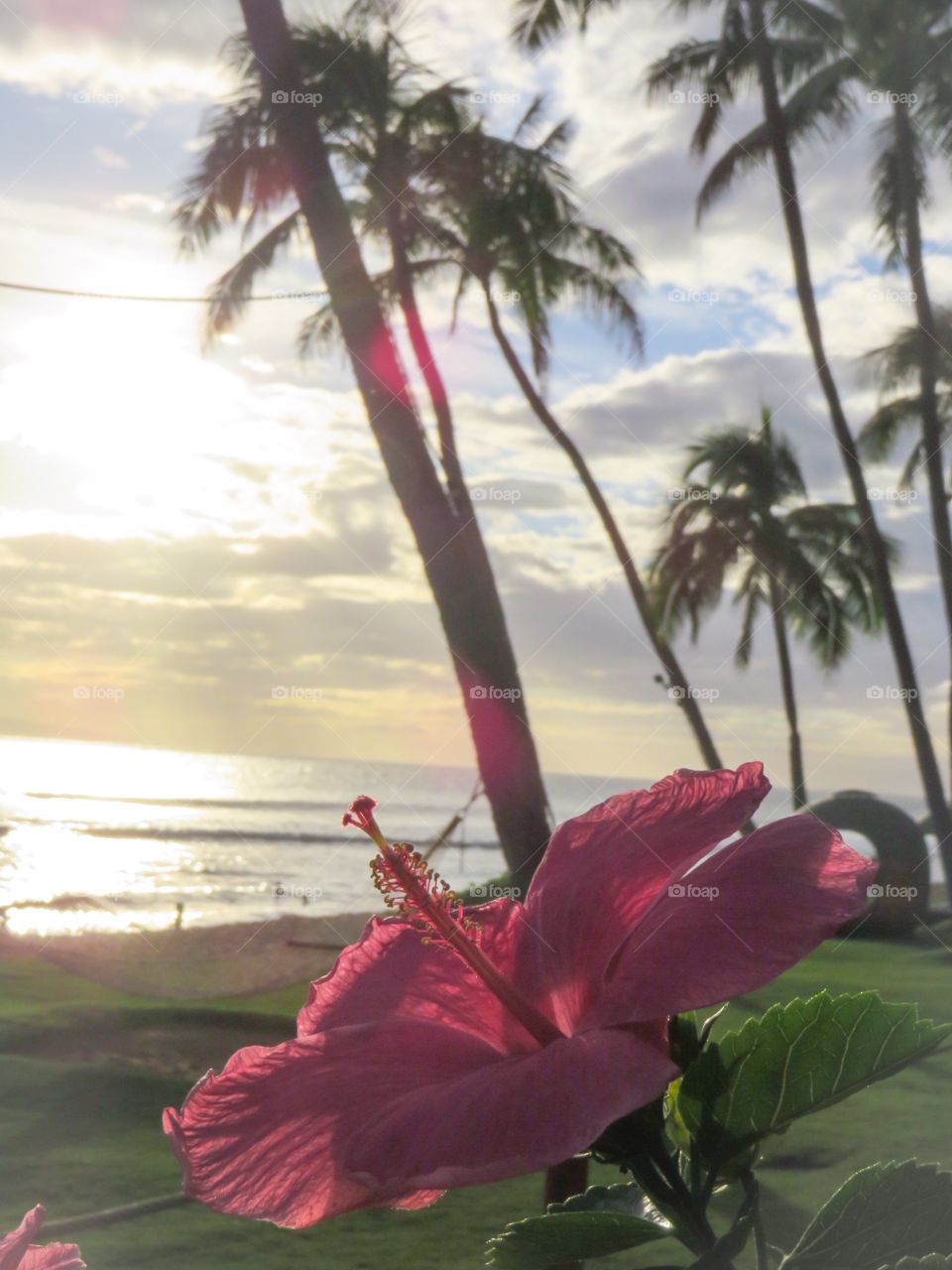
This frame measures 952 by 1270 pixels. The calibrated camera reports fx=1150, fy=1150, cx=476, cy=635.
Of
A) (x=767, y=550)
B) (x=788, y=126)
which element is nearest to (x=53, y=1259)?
(x=788, y=126)

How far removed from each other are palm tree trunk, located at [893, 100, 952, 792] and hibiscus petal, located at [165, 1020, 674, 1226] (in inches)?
30.3

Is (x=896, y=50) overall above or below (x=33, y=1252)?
above

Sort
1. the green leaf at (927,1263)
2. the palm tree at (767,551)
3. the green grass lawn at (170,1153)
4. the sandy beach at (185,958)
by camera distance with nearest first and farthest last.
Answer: the green leaf at (927,1263) < the green grass lawn at (170,1153) < the sandy beach at (185,958) < the palm tree at (767,551)

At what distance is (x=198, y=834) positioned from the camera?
694 cm

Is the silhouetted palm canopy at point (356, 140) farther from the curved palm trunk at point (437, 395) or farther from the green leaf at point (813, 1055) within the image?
the green leaf at point (813, 1055)

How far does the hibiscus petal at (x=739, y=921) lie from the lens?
144 mm

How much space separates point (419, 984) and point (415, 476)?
18.0 inches

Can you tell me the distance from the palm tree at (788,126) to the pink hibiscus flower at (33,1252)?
1.86 feet

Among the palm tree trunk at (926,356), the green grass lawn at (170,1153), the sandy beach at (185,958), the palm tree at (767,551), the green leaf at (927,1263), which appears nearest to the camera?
the green leaf at (927,1263)

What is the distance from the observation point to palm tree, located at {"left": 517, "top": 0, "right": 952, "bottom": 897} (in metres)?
0.78

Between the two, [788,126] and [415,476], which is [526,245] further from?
[415,476]

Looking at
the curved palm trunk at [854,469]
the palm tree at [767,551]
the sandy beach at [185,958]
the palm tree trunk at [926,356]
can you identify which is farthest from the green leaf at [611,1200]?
the palm tree at [767,551]

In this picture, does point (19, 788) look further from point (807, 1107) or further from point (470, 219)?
point (470, 219)

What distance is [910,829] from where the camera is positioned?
39.4 inches
